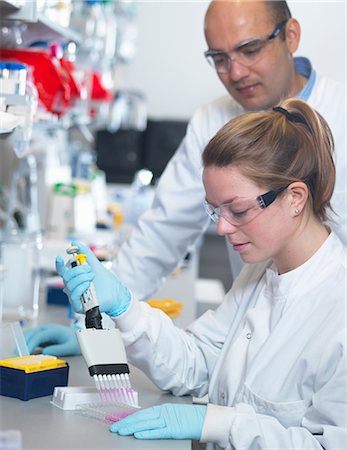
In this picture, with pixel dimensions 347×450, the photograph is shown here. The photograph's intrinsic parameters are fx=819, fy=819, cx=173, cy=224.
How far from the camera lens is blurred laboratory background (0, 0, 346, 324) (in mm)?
2396

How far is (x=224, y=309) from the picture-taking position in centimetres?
192

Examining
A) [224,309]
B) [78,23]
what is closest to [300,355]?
[224,309]

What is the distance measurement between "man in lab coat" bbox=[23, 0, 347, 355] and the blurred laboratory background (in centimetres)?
20

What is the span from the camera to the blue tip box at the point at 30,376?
1646 millimetres

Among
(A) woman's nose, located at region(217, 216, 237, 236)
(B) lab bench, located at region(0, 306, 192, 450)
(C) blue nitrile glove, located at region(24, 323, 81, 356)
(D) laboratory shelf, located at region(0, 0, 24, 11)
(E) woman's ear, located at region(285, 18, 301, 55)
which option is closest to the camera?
(B) lab bench, located at region(0, 306, 192, 450)

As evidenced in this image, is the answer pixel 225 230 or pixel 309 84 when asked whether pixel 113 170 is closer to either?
pixel 309 84

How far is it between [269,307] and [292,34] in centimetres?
88

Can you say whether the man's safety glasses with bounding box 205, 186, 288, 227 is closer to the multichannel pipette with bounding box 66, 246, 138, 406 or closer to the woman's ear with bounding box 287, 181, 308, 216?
the woman's ear with bounding box 287, 181, 308, 216

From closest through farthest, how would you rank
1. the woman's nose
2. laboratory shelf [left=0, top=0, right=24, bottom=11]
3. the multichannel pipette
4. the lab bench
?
the lab bench < the multichannel pipette < the woman's nose < laboratory shelf [left=0, top=0, right=24, bottom=11]

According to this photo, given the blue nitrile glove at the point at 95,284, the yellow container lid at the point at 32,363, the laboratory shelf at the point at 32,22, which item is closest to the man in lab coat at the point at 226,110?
the yellow container lid at the point at 32,363

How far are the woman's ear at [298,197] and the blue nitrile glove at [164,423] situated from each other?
0.44 meters

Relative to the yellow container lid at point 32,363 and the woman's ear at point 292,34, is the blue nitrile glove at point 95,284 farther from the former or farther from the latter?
the woman's ear at point 292,34

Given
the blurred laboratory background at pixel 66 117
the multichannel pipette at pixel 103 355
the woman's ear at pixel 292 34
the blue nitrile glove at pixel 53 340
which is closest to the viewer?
the multichannel pipette at pixel 103 355

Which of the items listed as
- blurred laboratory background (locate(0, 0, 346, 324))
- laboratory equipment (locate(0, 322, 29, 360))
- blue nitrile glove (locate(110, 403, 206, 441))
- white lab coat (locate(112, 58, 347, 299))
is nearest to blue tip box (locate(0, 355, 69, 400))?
laboratory equipment (locate(0, 322, 29, 360))
